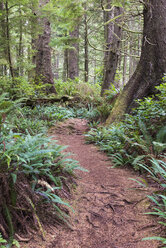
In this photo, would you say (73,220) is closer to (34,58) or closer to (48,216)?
(48,216)

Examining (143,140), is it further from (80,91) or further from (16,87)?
(80,91)

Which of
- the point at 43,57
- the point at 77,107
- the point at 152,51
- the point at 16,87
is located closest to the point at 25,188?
the point at 152,51

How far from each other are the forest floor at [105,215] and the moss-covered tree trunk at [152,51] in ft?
11.0

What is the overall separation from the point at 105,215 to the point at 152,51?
5.44 metres

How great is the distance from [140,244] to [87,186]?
1.39 m

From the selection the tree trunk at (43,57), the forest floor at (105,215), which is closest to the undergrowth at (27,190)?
the forest floor at (105,215)

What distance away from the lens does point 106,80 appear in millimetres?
10172

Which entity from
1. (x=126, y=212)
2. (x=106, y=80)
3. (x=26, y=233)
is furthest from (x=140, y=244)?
(x=106, y=80)

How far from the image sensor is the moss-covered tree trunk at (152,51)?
5.95 m

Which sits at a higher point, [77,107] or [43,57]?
[43,57]

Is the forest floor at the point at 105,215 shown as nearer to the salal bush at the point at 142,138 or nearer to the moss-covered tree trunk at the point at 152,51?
the salal bush at the point at 142,138

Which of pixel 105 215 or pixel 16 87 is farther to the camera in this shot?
pixel 16 87

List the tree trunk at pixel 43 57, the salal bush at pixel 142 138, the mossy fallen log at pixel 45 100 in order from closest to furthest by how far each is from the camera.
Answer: the salal bush at pixel 142 138
the mossy fallen log at pixel 45 100
the tree trunk at pixel 43 57

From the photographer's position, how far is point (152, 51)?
6035 mm
